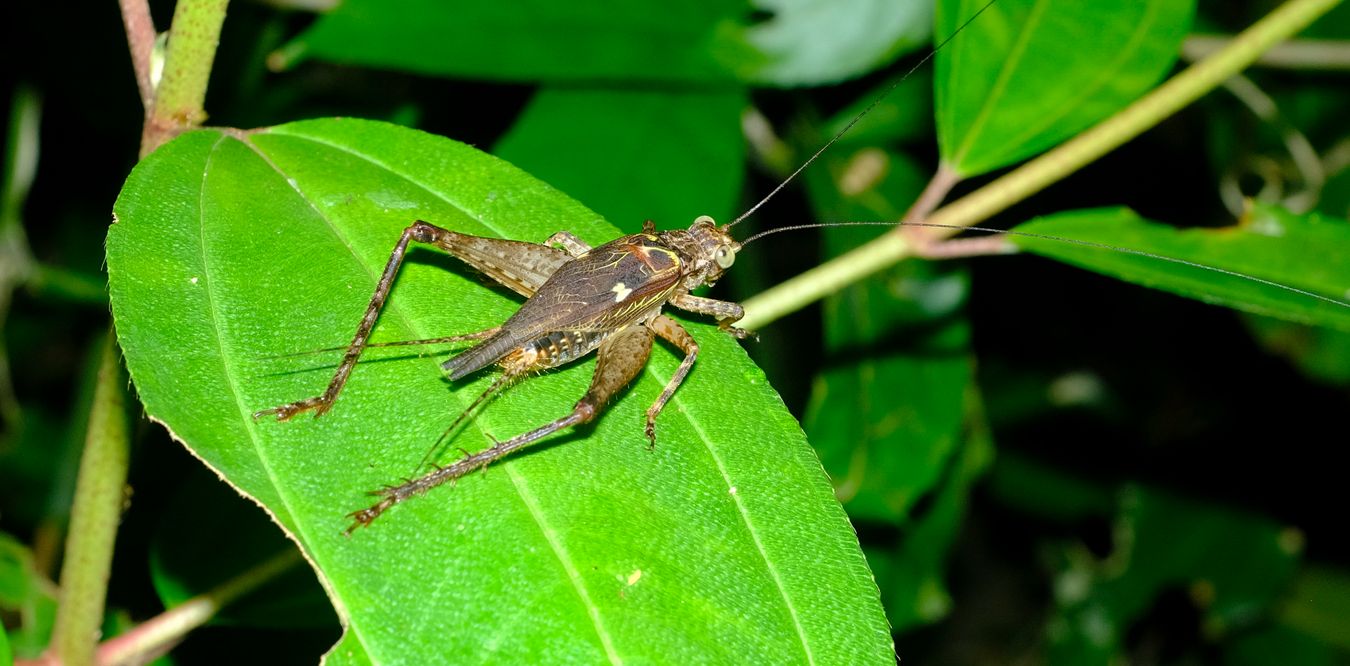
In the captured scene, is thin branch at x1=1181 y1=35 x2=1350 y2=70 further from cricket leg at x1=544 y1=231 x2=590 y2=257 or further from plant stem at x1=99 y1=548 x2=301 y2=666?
plant stem at x1=99 y1=548 x2=301 y2=666

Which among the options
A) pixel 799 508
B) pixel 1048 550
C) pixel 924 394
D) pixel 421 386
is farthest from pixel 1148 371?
pixel 421 386

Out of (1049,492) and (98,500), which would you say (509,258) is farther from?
(1049,492)

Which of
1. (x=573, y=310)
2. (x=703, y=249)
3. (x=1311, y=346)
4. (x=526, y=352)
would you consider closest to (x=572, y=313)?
(x=573, y=310)

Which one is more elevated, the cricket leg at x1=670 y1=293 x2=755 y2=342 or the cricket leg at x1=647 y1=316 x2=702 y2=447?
the cricket leg at x1=670 y1=293 x2=755 y2=342

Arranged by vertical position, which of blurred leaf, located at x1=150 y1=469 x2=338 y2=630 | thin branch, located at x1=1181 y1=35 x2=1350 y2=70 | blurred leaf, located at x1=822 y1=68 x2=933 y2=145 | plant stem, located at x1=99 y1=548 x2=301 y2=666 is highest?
thin branch, located at x1=1181 y1=35 x2=1350 y2=70

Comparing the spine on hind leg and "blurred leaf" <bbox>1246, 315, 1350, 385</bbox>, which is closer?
the spine on hind leg

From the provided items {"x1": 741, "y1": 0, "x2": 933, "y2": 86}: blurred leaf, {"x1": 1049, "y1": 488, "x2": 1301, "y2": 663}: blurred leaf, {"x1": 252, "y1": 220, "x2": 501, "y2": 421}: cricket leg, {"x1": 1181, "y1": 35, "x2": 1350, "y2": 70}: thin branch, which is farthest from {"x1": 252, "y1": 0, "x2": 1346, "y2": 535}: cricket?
{"x1": 1049, "y1": 488, "x2": 1301, "y2": 663}: blurred leaf
